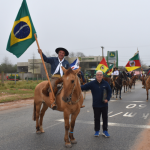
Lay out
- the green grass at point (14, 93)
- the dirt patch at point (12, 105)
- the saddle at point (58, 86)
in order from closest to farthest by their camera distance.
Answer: the saddle at point (58, 86) < the dirt patch at point (12, 105) < the green grass at point (14, 93)

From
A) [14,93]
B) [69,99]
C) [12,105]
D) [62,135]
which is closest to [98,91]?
[69,99]

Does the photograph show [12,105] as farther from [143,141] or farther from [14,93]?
[143,141]

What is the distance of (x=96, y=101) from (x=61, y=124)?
209 cm

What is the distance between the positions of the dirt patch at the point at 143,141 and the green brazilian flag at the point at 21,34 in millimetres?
4612

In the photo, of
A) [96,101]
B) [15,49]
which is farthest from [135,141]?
[15,49]

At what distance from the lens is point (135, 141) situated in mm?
4840

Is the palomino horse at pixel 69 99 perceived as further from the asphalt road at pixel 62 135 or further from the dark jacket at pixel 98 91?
the dark jacket at pixel 98 91

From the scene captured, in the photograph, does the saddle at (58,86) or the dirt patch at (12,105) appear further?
the dirt patch at (12,105)

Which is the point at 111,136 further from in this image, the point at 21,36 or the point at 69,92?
the point at 21,36

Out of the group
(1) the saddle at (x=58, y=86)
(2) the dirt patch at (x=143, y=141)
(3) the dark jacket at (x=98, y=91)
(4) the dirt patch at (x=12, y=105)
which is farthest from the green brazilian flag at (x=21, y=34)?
(4) the dirt patch at (x=12, y=105)

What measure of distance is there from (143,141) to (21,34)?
17.0 feet

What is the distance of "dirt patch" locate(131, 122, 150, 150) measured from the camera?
441cm

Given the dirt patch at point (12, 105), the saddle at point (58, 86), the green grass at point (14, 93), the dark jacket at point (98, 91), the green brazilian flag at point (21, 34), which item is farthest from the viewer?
the green grass at point (14, 93)

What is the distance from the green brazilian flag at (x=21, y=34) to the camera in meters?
6.07
